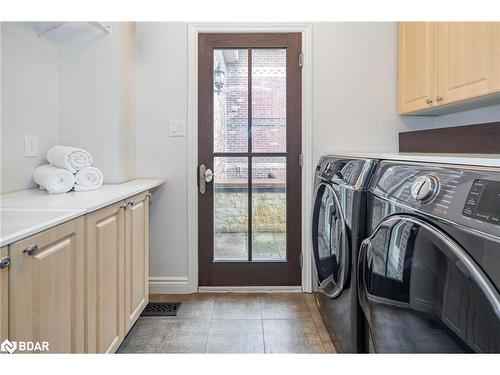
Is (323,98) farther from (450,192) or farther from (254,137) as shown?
(450,192)

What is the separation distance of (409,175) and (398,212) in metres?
0.11

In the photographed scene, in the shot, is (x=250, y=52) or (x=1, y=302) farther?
(x=250, y=52)

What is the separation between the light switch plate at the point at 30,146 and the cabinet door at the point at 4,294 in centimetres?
117

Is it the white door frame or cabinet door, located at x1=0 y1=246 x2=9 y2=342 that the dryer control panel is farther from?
the white door frame

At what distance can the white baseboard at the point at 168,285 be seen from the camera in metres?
2.62

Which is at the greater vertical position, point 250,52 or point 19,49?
point 250,52

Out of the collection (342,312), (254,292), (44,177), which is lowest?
(254,292)

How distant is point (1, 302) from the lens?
89 centimetres

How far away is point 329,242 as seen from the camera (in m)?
1.87

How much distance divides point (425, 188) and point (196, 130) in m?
1.87

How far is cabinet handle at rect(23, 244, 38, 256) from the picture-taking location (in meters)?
0.97

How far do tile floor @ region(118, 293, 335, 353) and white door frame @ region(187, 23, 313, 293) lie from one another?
24cm
